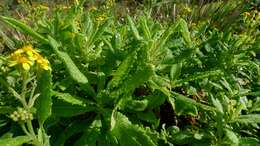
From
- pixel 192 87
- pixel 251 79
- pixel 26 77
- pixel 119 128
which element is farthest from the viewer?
pixel 251 79

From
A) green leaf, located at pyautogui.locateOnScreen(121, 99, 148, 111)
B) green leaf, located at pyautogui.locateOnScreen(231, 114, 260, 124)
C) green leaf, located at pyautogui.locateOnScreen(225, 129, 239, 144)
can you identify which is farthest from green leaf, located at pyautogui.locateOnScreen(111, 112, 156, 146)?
green leaf, located at pyautogui.locateOnScreen(231, 114, 260, 124)

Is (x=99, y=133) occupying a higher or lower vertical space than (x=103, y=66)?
lower

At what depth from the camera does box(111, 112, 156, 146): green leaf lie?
215 centimetres

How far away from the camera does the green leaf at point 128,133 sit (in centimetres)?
215

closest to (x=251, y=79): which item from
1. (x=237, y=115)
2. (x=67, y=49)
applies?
(x=237, y=115)

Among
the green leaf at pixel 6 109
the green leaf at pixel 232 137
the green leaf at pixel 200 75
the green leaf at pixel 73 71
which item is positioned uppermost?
the green leaf at pixel 73 71

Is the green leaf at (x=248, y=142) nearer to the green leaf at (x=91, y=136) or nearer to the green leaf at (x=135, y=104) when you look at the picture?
the green leaf at (x=135, y=104)

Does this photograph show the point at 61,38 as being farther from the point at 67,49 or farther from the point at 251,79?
the point at 251,79

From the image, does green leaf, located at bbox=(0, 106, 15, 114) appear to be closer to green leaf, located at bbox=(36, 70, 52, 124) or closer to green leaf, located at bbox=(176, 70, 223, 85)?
green leaf, located at bbox=(36, 70, 52, 124)

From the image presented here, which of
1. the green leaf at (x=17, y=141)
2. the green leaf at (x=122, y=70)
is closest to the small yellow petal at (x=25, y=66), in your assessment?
the green leaf at (x=17, y=141)

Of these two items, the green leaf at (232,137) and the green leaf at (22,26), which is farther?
the green leaf at (22,26)

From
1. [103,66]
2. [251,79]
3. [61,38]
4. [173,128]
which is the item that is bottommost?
[173,128]

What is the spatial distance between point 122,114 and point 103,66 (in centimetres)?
36

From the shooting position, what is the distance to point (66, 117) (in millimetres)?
2434
